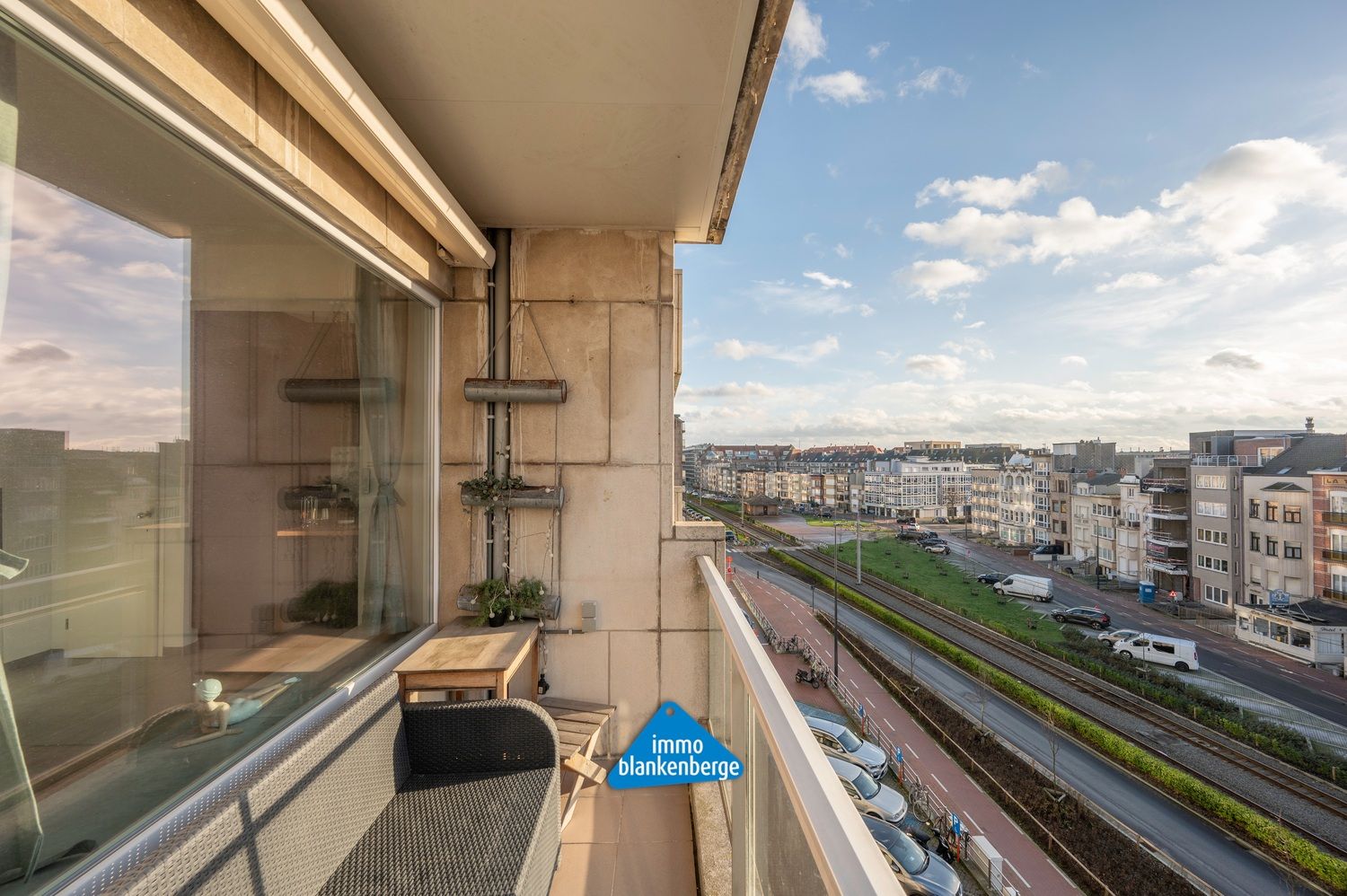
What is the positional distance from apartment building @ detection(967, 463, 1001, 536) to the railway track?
24727 mm

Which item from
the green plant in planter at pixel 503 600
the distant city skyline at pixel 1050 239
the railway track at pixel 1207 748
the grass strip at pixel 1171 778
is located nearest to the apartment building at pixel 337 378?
the green plant in planter at pixel 503 600

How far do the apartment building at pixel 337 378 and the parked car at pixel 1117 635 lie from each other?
30252 mm

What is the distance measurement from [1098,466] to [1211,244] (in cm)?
1790

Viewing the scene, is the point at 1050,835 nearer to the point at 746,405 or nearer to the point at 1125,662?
the point at 1125,662

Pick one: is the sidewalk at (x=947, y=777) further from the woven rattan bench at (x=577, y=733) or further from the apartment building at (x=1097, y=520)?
the apartment building at (x=1097, y=520)

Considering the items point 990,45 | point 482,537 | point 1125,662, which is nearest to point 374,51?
point 482,537

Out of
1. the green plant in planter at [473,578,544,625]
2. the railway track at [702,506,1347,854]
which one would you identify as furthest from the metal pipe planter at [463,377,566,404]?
the railway track at [702,506,1347,854]

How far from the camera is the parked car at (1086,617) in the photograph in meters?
27.3

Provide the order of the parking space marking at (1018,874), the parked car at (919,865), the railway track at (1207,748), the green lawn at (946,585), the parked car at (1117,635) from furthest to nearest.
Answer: the green lawn at (946,585)
the parked car at (1117,635)
the railway track at (1207,748)
the parking space marking at (1018,874)
the parked car at (919,865)

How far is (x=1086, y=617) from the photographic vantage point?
1088 inches

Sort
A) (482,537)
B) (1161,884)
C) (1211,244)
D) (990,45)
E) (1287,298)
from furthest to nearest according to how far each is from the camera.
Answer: (1211,244) < (990,45) < (1287,298) < (1161,884) < (482,537)

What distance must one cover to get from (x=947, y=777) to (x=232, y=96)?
21433 mm

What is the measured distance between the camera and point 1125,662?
23562mm

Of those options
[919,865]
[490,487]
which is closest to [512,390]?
[490,487]
